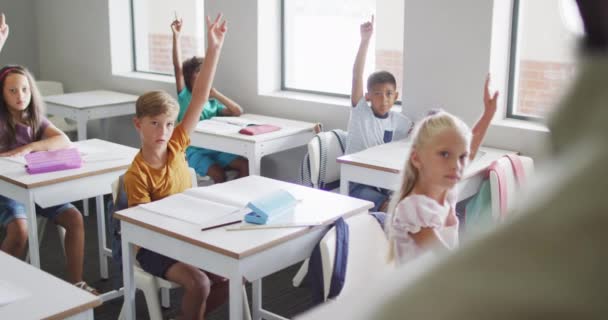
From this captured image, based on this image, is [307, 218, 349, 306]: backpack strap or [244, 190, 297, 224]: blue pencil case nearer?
[307, 218, 349, 306]: backpack strap

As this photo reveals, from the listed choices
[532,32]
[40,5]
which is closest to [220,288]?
[532,32]

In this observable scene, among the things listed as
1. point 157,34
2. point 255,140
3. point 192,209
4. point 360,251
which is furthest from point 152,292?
point 157,34

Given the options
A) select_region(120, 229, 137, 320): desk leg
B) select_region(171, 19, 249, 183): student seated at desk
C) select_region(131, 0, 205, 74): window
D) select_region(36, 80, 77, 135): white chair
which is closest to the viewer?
select_region(120, 229, 137, 320): desk leg

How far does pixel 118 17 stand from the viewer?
19.9 feet

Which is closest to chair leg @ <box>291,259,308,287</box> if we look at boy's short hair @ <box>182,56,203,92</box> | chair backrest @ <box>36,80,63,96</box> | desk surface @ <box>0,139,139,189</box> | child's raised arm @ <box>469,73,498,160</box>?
desk surface @ <box>0,139,139,189</box>

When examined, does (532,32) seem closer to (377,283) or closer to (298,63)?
(298,63)

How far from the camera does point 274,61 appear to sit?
5.08m

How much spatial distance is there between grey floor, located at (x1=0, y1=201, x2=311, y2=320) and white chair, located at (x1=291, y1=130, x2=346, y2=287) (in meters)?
0.10

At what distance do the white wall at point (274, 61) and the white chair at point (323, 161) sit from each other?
59 cm

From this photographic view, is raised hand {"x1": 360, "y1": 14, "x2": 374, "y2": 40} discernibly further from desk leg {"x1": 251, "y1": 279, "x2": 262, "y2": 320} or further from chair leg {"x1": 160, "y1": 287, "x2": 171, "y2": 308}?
chair leg {"x1": 160, "y1": 287, "x2": 171, "y2": 308}

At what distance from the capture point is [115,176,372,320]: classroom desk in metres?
2.24

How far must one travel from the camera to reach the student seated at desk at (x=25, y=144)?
129 inches

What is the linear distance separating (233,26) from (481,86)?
1978 mm

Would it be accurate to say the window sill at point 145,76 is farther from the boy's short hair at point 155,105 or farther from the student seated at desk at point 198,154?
the boy's short hair at point 155,105
